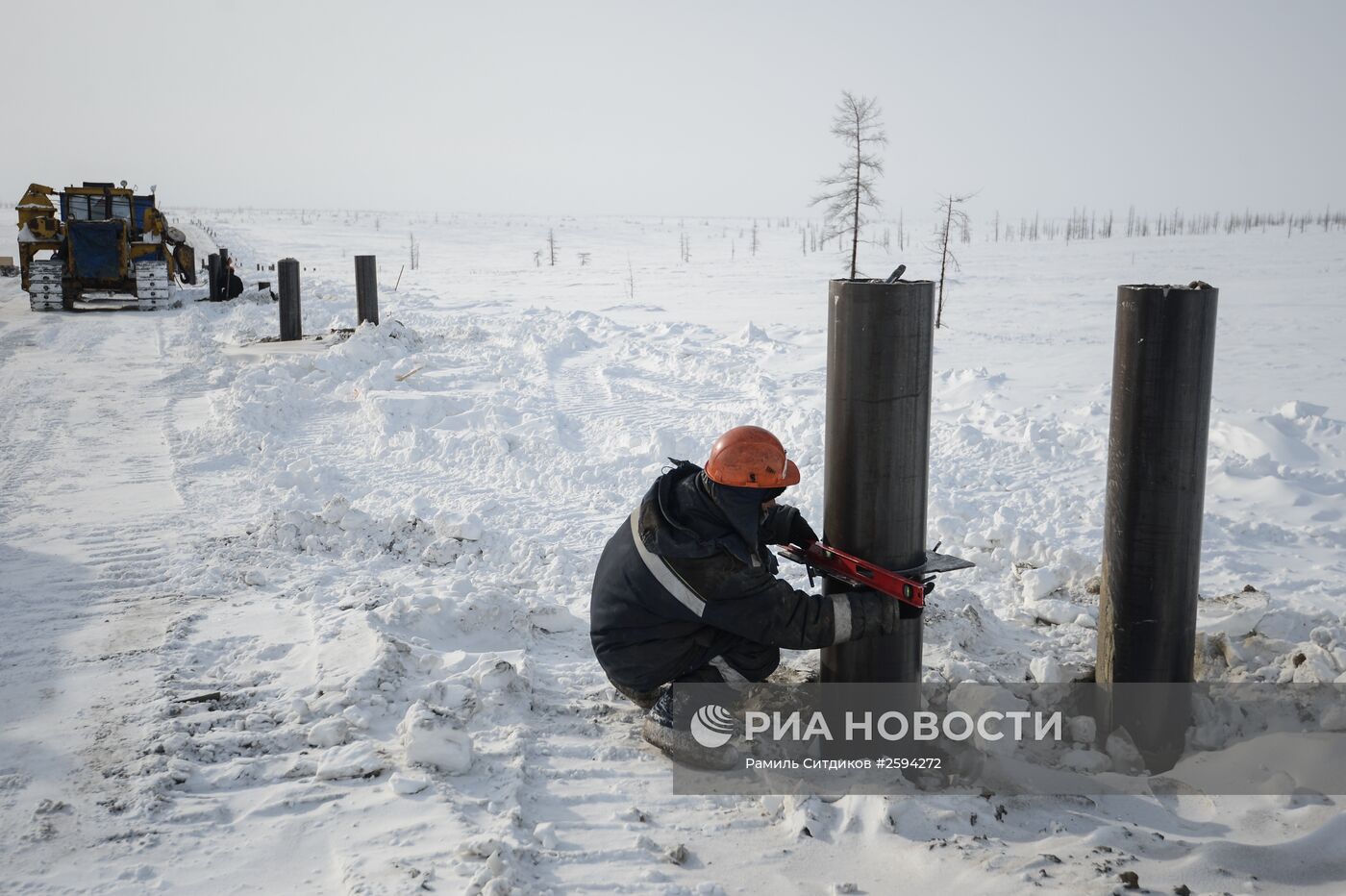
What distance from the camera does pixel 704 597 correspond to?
3869mm

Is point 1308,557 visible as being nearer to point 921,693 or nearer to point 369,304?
point 921,693

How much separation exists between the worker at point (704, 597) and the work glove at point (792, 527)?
7cm

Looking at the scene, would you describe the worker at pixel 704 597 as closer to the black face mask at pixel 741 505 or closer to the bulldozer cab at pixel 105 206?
the black face mask at pixel 741 505

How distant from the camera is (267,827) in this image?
3500 millimetres

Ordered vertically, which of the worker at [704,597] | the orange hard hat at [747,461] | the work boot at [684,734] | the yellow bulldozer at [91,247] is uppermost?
the yellow bulldozer at [91,247]

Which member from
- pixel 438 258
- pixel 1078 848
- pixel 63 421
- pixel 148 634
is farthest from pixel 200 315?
pixel 438 258

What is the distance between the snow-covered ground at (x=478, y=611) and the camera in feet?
11.1

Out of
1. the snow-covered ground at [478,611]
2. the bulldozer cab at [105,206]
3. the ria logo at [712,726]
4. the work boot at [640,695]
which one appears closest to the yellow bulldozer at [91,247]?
the bulldozer cab at [105,206]

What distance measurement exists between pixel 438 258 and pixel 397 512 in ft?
126

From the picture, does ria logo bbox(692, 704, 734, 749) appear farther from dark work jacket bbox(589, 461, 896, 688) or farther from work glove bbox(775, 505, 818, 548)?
work glove bbox(775, 505, 818, 548)

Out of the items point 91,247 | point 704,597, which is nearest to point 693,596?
point 704,597

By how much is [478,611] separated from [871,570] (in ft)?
7.74

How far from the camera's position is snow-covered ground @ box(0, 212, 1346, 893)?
3385mm

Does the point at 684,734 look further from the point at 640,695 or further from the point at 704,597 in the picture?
the point at 704,597
